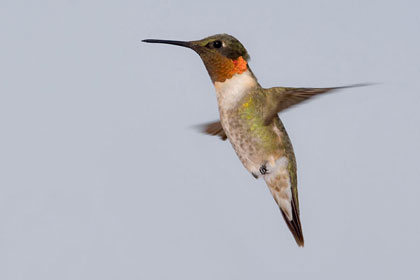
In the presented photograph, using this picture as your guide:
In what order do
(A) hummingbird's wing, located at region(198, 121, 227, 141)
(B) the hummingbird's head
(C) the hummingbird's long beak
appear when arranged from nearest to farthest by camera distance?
(C) the hummingbird's long beak, (B) the hummingbird's head, (A) hummingbird's wing, located at region(198, 121, 227, 141)

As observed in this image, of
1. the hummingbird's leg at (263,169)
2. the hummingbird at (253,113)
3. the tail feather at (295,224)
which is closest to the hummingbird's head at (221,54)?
the hummingbird at (253,113)

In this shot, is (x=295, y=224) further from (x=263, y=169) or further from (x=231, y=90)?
(x=231, y=90)

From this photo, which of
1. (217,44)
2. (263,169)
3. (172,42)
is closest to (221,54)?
(217,44)

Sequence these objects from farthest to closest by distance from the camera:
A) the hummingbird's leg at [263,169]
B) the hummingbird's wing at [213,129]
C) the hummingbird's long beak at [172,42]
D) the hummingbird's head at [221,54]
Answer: the hummingbird's wing at [213,129], the hummingbird's leg at [263,169], the hummingbird's head at [221,54], the hummingbird's long beak at [172,42]

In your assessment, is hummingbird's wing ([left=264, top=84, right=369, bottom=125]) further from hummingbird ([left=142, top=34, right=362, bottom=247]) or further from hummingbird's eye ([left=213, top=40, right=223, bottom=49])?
hummingbird's eye ([left=213, top=40, right=223, bottom=49])

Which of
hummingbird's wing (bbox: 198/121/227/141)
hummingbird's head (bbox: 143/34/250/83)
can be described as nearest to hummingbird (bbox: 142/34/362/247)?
hummingbird's head (bbox: 143/34/250/83)

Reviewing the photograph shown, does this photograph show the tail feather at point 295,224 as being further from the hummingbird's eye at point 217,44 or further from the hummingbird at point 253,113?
the hummingbird's eye at point 217,44

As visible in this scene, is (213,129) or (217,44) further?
(213,129)
